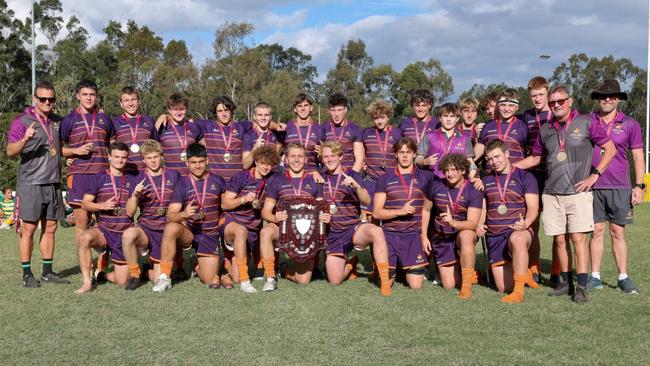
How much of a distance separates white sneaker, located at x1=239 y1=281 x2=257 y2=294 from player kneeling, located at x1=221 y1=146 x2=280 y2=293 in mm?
198

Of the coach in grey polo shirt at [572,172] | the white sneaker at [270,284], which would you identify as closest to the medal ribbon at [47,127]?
the white sneaker at [270,284]

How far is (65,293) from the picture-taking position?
6.23m

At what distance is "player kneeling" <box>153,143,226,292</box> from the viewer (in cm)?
636

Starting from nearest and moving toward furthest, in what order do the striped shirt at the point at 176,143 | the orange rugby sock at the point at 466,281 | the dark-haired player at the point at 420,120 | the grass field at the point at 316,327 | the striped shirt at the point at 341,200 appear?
1. the grass field at the point at 316,327
2. the orange rugby sock at the point at 466,281
3. the striped shirt at the point at 341,200
4. the striped shirt at the point at 176,143
5. the dark-haired player at the point at 420,120

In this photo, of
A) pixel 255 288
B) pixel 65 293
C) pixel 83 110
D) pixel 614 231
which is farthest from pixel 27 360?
pixel 614 231

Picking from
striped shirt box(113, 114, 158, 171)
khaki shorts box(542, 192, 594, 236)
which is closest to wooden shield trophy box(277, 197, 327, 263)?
striped shirt box(113, 114, 158, 171)

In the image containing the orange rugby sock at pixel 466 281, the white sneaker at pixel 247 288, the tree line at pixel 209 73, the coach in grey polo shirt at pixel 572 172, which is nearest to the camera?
the coach in grey polo shirt at pixel 572 172

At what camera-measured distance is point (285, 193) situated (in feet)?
21.5

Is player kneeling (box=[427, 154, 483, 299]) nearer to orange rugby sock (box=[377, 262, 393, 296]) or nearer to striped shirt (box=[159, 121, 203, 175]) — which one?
orange rugby sock (box=[377, 262, 393, 296])

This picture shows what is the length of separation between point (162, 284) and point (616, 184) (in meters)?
4.77

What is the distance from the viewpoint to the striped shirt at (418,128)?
23.8 ft

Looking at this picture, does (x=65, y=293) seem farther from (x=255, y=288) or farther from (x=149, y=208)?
(x=255, y=288)

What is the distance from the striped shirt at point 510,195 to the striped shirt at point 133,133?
12.8 feet

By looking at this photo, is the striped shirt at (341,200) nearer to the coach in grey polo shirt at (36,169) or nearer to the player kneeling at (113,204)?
the player kneeling at (113,204)
